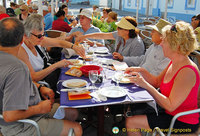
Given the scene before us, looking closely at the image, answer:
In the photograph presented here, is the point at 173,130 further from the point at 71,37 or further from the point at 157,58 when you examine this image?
the point at 71,37

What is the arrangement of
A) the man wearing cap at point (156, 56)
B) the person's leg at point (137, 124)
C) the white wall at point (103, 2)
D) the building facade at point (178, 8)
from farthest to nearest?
the white wall at point (103, 2), the building facade at point (178, 8), the man wearing cap at point (156, 56), the person's leg at point (137, 124)

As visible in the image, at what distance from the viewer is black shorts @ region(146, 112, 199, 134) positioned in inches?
74.2

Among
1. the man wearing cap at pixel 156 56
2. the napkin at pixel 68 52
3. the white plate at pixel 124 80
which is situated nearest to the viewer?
the white plate at pixel 124 80

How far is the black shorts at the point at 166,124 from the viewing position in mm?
1886

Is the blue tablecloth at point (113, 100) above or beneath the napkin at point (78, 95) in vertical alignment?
beneath

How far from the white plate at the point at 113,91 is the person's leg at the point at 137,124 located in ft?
0.99

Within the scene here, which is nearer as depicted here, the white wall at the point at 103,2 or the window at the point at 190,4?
the window at the point at 190,4

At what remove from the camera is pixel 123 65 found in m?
2.86

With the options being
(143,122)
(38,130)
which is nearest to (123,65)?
(143,122)

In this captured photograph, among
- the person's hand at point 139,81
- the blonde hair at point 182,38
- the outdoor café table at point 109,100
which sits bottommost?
the outdoor café table at point 109,100

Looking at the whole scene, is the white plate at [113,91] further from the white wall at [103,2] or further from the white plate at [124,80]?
the white wall at [103,2]

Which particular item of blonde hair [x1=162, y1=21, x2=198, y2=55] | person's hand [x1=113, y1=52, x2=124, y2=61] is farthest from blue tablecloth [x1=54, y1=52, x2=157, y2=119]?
person's hand [x1=113, y1=52, x2=124, y2=61]

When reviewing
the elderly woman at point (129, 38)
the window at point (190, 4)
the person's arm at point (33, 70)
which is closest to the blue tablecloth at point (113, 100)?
the person's arm at point (33, 70)

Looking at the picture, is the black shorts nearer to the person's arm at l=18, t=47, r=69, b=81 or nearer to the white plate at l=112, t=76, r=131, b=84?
the white plate at l=112, t=76, r=131, b=84
